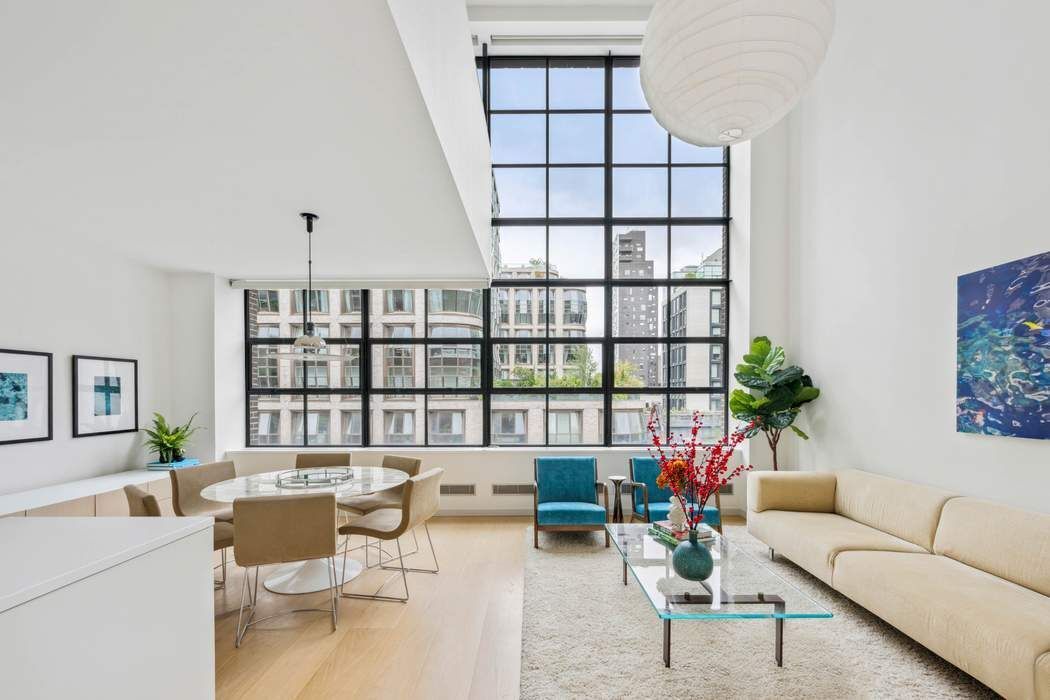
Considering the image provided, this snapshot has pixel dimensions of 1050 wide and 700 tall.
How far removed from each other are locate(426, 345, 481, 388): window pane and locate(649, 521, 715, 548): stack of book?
117 inches

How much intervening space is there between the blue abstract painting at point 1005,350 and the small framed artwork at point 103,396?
6.95 m

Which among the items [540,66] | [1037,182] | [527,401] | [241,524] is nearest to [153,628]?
[241,524]

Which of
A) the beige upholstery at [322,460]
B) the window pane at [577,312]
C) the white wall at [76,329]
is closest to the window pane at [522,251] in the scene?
the window pane at [577,312]

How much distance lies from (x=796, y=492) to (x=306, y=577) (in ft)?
13.1

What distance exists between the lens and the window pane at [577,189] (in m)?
6.30

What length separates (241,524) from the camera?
9.96 feet

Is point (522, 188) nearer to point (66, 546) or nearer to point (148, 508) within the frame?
point (148, 508)

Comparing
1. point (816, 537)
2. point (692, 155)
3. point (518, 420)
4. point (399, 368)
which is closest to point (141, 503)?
point (399, 368)

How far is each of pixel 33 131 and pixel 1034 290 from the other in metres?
5.18

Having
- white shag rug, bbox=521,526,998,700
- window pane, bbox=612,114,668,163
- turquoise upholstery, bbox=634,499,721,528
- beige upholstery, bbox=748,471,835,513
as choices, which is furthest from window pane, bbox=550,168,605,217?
white shag rug, bbox=521,526,998,700

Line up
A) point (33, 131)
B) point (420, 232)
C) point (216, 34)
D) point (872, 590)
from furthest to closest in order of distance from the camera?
point (420, 232) → point (872, 590) → point (33, 131) → point (216, 34)

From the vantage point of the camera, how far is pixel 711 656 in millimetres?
2787

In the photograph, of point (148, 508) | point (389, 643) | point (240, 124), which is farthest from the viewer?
point (148, 508)

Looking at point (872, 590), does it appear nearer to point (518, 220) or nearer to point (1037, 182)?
point (1037, 182)
